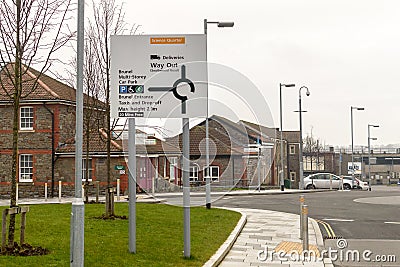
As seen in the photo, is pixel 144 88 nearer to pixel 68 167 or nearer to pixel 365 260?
pixel 365 260

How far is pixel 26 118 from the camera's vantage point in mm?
38844

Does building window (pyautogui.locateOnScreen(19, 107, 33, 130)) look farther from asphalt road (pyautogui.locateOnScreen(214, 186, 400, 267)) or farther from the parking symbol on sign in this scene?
the parking symbol on sign

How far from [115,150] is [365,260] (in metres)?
28.8

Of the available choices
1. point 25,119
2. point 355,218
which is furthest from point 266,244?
point 25,119

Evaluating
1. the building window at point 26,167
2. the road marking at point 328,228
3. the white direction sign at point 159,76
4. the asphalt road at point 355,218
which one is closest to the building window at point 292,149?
the building window at point 26,167

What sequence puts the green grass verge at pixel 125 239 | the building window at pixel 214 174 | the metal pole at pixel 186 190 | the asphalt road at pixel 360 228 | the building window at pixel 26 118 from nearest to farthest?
the green grass verge at pixel 125 239 → the metal pole at pixel 186 190 → the asphalt road at pixel 360 228 → the building window at pixel 214 174 → the building window at pixel 26 118

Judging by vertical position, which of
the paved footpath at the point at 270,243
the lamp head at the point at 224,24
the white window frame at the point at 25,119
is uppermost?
the lamp head at the point at 224,24

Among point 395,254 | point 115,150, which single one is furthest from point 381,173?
point 395,254

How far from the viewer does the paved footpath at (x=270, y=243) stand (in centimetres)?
1145

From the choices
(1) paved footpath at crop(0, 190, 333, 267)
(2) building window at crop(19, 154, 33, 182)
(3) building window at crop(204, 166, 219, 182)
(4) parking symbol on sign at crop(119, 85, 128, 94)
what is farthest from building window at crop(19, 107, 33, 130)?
(4) parking symbol on sign at crop(119, 85, 128, 94)

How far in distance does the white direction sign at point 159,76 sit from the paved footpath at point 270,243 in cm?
310

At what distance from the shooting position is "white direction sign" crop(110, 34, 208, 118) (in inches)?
446

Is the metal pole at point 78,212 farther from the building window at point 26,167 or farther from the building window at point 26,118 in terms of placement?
the building window at point 26,167

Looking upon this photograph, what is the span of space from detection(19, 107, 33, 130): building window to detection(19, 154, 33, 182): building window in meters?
1.95
